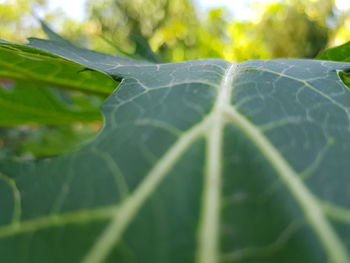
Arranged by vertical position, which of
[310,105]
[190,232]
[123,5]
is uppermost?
[123,5]

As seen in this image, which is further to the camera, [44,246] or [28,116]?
[28,116]

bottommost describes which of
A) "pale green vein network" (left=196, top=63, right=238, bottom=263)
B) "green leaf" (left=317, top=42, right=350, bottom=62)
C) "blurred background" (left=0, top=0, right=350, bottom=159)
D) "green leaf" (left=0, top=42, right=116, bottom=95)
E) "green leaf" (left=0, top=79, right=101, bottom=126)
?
"pale green vein network" (left=196, top=63, right=238, bottom=263)

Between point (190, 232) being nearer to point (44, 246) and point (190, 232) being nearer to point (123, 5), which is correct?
point (44, 246)

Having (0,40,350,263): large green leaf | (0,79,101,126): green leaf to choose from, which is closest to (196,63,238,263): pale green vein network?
(0,40,350,263): large green leaf

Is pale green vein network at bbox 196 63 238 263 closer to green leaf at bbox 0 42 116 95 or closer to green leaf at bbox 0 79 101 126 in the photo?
green leaf at bbox 0 42 116 95

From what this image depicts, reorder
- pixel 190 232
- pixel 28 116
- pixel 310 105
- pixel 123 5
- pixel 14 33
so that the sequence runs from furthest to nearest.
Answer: pixel 123 5 < pixel 14 33 < pixel 28 116 < pixel 310 105 < pixel 190 232

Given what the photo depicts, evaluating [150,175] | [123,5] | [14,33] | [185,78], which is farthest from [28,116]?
[123,5]

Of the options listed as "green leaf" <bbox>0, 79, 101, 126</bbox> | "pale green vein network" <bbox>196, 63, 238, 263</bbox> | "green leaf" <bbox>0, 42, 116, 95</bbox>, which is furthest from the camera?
"green leaf" <bbox>0, 79, 101, 126</bbox>

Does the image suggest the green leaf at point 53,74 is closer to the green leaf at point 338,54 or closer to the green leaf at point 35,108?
the green leaf at point 35,108
